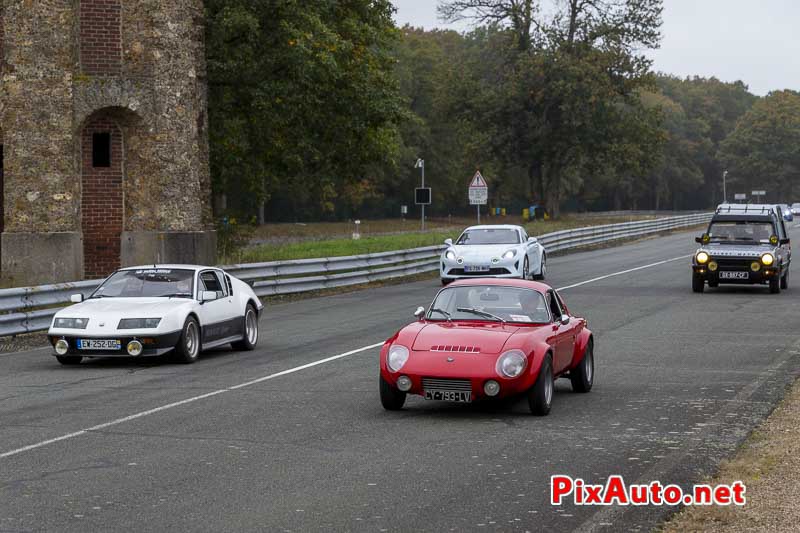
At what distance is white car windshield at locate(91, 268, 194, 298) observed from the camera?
16.3 metres

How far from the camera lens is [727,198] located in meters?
172

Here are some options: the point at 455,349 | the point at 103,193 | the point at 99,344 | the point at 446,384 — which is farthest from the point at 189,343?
the point at 103,193

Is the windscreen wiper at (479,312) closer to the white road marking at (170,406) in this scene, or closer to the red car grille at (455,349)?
the red car grille at (455,349)

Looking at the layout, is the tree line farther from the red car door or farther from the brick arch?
the red car door

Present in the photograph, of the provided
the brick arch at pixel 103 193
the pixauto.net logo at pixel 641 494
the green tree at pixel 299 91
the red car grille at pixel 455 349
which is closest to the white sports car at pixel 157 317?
the red car grille at pixel 455 349

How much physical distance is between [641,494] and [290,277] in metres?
24.6

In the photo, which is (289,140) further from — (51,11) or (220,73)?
(51,11)

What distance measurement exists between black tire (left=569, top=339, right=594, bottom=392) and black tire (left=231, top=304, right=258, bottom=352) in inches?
226

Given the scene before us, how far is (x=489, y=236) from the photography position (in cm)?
3209

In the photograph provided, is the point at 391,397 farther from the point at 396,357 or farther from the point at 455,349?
the point at 455,349

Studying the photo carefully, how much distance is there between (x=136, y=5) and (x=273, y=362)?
1521 centimetres

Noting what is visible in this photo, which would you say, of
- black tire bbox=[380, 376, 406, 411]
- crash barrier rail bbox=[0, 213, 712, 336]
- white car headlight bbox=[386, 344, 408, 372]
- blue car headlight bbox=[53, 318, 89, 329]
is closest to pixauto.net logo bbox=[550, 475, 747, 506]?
white car headlight bbox=[386, 344, 408, 372]

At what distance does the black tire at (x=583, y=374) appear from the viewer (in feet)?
42.3

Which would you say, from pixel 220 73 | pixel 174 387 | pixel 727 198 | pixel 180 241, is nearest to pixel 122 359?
pixel 174 387
